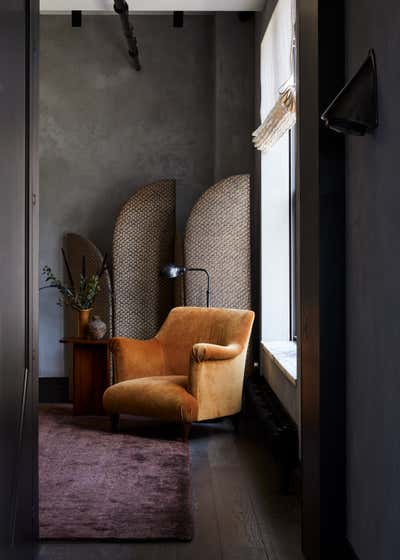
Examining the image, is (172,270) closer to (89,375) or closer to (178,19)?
(89,375)

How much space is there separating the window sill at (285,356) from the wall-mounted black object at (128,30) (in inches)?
108

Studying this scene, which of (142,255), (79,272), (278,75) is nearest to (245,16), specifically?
(278,75)

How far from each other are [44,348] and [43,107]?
7.21 ft

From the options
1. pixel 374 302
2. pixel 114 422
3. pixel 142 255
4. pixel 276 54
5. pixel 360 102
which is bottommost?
pixel 114 422

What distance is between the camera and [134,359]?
5531 mm

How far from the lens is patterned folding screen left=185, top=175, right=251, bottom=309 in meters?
5.97

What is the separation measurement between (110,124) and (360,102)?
187 inches

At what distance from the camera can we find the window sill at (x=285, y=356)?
436cm

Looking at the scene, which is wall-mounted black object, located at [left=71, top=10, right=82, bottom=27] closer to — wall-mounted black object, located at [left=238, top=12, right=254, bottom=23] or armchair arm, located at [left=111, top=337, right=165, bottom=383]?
wall-mounted black object, located at [left=238, top=12, right=254, bottom=23]

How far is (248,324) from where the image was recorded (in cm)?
530

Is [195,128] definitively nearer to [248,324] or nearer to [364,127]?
[248,324]

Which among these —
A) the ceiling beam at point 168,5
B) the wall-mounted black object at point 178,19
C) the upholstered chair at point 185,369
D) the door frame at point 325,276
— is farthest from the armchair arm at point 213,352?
the wall-mounted black object at point 178,19

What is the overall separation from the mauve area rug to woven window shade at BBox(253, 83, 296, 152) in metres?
2.20

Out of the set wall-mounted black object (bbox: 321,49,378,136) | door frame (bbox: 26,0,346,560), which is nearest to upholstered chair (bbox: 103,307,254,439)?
door frame (bbox: 26,0,346,560)
